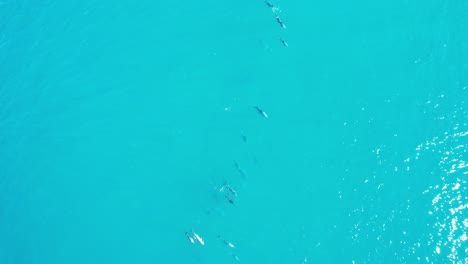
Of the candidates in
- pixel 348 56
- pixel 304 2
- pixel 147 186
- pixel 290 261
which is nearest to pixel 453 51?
pixel 348 56

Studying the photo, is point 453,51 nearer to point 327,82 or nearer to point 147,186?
point 327,82

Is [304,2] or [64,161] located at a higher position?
[304,2]

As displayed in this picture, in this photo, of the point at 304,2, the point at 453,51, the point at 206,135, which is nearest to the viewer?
the point at 453,51

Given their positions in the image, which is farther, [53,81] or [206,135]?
[53,81]

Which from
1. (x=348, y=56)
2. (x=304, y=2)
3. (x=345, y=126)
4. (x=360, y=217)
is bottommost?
(x=360, y=217)

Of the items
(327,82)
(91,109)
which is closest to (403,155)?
(327,82)

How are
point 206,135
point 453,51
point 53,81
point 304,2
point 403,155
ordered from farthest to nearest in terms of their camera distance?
point 53,81 → point 304,2 → point 206,135 → point 453,51 → point 403,155
